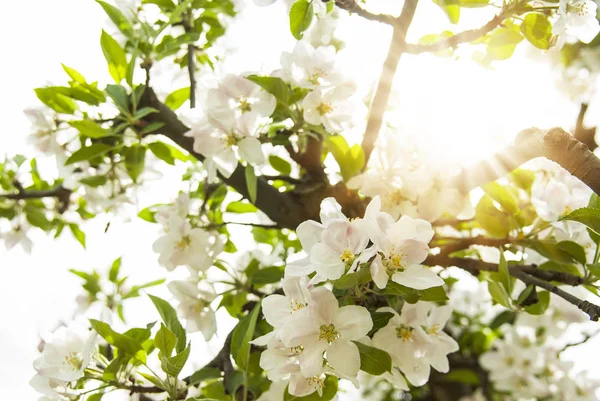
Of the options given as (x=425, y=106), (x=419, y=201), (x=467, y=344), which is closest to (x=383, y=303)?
(x=419, y=201)

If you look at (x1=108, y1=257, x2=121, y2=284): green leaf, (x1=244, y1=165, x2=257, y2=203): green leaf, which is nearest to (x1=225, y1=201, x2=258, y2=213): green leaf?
(x1=244, y1=165, x2=257, y2=203): green leaf

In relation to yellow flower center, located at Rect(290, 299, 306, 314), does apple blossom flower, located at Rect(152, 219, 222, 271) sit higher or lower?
lower

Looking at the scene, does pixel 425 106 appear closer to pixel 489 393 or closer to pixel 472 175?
pixel 472 175

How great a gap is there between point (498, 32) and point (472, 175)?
1.13ft

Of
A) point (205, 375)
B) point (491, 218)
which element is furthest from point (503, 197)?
point (205, 375)

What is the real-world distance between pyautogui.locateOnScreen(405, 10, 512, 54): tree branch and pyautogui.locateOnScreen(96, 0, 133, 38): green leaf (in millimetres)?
644

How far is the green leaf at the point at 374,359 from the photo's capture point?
26.6 inches

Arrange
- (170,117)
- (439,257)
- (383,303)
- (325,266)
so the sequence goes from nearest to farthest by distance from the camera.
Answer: (325,266) → (383,303) → (439,257) → (170,117)

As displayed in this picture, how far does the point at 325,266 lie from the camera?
61cm

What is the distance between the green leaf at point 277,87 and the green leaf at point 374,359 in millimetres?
487

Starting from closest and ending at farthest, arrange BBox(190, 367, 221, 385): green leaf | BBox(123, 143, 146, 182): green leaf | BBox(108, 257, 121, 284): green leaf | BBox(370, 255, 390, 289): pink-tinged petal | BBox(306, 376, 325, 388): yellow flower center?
BBox(370, 255, 390, 289): pink-tinged petal < BBox(306, 376, 325, 388): yellow flower center < BBox(190, 367, 221, 385): green leaf < BBox(123, 143, 146, 182): green leaf < BBox(108, 257, 121, 284): green leaf

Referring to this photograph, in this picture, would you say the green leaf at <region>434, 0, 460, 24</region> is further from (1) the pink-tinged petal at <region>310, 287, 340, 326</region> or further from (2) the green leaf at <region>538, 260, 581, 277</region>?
(1) the pink-tinged petal at <region>310, 287, 340, 326</region>

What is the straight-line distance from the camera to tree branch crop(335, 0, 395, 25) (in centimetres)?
92

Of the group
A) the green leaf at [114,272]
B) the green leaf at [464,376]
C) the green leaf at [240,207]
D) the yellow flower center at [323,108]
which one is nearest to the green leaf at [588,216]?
the yellow flower center at [323,108]
